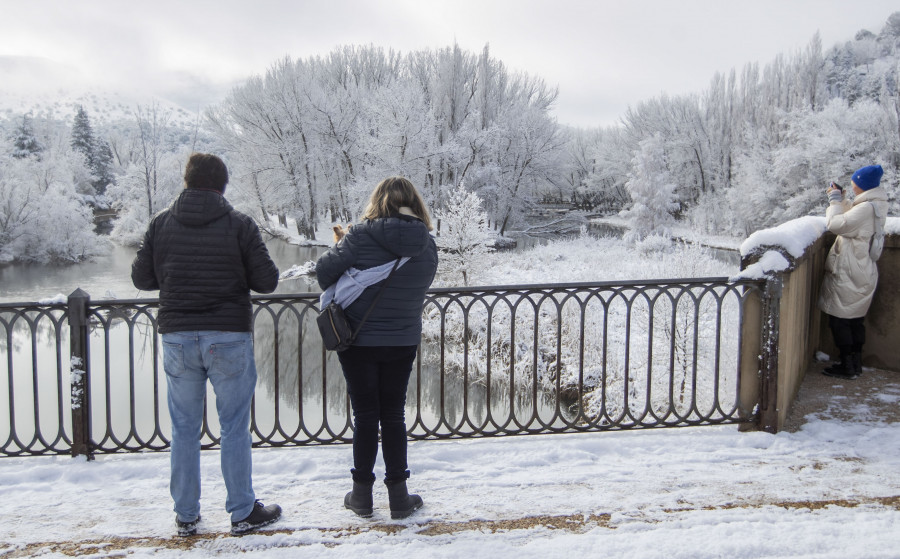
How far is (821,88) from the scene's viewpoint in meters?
39.7

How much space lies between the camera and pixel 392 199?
2957 mm

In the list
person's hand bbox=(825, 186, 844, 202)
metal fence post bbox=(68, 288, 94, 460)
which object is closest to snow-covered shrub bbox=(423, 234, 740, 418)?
person's hand bbox=(825, 186, 844, 202)

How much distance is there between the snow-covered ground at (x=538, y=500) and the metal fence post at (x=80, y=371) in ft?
0.43

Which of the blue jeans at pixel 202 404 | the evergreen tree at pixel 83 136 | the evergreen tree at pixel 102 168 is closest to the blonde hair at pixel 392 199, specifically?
the blue jeans at pixel 202 404

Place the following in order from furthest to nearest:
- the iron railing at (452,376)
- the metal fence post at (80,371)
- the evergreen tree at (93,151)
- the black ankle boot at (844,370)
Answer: the evergreen tree at (93,151) < the iron railing at (452,376) < the black ankle boot at (844,370) < the metal fence post at (80,371)

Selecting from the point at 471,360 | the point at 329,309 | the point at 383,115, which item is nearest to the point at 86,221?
the point at 383,115

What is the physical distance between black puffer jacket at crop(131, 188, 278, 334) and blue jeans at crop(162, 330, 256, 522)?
8 cm

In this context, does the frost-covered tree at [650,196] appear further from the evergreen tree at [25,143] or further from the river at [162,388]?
the evergreen tree at [25,143]

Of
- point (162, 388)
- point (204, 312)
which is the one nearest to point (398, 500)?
point (204, 312)

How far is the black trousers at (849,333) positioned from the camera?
5.39m

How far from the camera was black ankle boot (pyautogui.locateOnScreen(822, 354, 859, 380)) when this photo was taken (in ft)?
18.0

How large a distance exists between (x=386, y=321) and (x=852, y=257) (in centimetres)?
412

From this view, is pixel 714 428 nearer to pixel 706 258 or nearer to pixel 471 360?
pixel 471 360

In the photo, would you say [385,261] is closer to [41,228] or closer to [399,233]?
[399,233]
